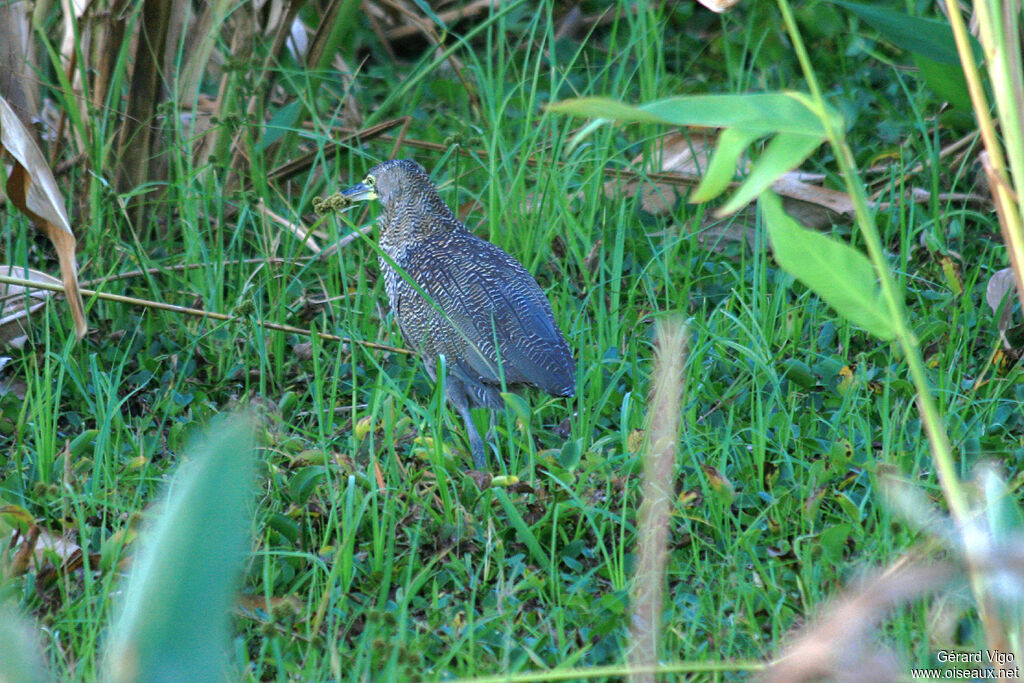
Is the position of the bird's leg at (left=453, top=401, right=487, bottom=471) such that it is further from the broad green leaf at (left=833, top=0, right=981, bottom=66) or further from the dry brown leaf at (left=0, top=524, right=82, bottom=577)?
the broad green leaf at (left=833, top=0, right=981, bottom=66)

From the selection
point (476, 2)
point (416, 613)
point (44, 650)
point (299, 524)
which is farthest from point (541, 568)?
point (476, 2)

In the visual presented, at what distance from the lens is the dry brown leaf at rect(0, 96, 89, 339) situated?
2.79 meters

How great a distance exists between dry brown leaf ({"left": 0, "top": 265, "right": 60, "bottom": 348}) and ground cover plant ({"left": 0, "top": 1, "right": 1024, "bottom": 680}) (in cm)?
7

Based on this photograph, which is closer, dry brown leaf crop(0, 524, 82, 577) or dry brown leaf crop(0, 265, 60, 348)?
dry brown leaf crop(0, 524, 82, 577)

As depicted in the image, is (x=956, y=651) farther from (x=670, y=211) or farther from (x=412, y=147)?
(x=412, y=147)

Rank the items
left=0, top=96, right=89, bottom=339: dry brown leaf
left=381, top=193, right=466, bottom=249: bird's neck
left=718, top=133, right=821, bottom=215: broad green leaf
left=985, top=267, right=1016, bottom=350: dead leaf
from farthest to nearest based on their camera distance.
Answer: left=381, top=193, right=466, bottom=249: bird's neck
left=985, top=267, right=1016, bottom=350: dead leaf
left=0, top=96, right=89, bottom=339: dry brown leaf
left=718, top=133, right=821, bottom=215: broad green leaf

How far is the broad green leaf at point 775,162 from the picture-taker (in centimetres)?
143

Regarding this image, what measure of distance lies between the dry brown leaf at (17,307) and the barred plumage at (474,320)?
1.13 metres

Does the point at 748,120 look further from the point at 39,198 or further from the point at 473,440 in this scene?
the point at 39,198

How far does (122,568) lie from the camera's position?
241 cm

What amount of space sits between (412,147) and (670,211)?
125cm

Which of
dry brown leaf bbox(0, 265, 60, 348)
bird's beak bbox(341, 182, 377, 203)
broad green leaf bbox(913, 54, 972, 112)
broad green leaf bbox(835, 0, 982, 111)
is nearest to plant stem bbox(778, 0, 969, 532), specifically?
broad green leaf bbox(835, 0, 982, 111)

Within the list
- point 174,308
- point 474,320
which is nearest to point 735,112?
point 474,320

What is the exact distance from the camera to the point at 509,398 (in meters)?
2.98
